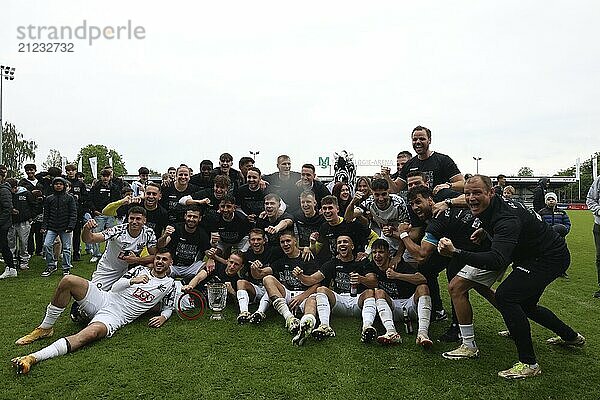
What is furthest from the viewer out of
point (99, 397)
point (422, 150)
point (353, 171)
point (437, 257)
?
point (353, 171)

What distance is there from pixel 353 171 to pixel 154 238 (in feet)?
23.9

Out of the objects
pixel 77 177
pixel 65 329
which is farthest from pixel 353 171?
pixel 65 329

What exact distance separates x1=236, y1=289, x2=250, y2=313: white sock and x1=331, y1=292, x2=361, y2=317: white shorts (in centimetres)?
108

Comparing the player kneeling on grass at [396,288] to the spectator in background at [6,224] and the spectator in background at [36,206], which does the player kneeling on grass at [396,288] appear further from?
the spectator in background at [36,206]

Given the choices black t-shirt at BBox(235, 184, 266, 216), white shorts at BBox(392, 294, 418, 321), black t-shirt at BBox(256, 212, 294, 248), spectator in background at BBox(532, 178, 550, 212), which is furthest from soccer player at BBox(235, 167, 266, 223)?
spectator in background at BBox(532, 178, 550, 212)

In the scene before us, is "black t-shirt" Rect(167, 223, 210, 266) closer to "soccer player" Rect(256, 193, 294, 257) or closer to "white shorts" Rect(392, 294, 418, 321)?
"soccer player" Rect(256, 193, 294, 257)

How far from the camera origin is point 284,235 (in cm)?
620

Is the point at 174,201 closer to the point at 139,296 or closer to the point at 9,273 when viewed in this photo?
the point at 139,296

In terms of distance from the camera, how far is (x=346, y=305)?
5.89m

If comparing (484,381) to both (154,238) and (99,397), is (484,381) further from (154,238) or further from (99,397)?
(154,238)

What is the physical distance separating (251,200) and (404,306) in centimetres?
296

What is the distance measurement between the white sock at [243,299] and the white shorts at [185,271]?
1084mm

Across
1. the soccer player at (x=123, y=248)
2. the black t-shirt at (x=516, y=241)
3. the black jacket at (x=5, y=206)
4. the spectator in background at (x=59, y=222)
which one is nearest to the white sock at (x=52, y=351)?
the soccer player at (x=123, y=248)

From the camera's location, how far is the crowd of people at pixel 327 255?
14.1 feet
